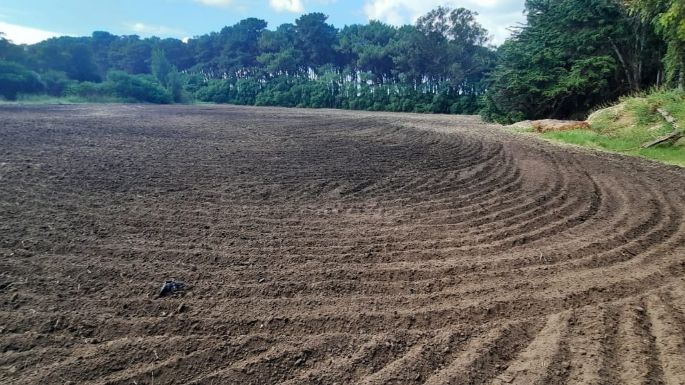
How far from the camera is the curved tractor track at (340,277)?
333cm

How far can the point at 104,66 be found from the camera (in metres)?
87.6

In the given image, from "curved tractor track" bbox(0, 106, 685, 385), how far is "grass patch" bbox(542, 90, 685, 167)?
4.31 metres

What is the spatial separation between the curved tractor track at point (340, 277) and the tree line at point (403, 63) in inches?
537

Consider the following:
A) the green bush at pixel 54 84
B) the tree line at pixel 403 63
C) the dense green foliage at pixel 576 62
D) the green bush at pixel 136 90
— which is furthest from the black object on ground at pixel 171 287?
the green bush at pixel 54 84

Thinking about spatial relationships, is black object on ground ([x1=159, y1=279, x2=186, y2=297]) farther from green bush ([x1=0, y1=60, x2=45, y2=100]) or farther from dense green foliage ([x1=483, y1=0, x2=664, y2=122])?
green bush ([x1=0, y1=60, x2=45, y2=100])

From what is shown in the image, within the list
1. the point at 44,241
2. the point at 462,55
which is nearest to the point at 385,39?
the point at 462,55

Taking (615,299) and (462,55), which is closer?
(615,299)

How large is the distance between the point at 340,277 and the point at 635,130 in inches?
591

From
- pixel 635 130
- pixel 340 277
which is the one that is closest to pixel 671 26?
pixel 635 130

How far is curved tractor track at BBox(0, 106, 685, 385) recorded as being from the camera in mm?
3328

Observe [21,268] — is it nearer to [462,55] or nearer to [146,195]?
[146,195]

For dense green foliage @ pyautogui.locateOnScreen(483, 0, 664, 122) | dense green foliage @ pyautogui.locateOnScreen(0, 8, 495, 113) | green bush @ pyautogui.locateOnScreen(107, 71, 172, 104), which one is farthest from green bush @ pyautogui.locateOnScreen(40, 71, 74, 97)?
dense green foliage @ pyautogui.locateOnScreen(483, 0, 664, 122)

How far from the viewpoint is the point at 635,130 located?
15.0 meters

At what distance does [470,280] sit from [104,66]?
10114 cm
